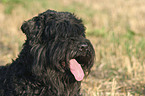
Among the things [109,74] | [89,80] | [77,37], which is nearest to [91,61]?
[77,37]

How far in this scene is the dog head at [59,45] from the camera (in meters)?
3.76

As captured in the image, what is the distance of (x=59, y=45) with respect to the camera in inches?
148

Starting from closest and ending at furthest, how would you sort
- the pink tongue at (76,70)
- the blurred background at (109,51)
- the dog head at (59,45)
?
the dog head at (59,45), the pink tongue at (76,70), the blurred background at (109,51)

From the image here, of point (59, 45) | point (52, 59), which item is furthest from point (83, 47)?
point (52, 59)

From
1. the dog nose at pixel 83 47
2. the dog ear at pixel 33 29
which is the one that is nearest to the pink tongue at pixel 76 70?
the dog nose at pixel 83 47

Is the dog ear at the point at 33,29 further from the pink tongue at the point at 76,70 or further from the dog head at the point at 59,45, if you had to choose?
the pink tongue at the point at 76,70

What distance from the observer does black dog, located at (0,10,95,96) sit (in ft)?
12.5

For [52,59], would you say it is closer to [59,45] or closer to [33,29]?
[59,45]

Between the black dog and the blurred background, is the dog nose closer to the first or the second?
the black dog

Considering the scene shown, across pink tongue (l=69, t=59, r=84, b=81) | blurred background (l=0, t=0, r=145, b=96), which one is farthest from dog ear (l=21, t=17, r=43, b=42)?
blurred background (l=0, t=0, r=145, b=96)

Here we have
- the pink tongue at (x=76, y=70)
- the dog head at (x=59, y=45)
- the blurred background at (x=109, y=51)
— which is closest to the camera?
the dog head at (x=59, y=45)

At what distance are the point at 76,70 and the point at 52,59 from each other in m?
0.51

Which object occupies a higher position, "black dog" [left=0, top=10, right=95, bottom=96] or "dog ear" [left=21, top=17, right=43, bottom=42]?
"dog ear" [left=21, top=17, right=43, bottom=42]

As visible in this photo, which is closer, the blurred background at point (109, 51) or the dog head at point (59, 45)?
the dog head at point (59, 45)
